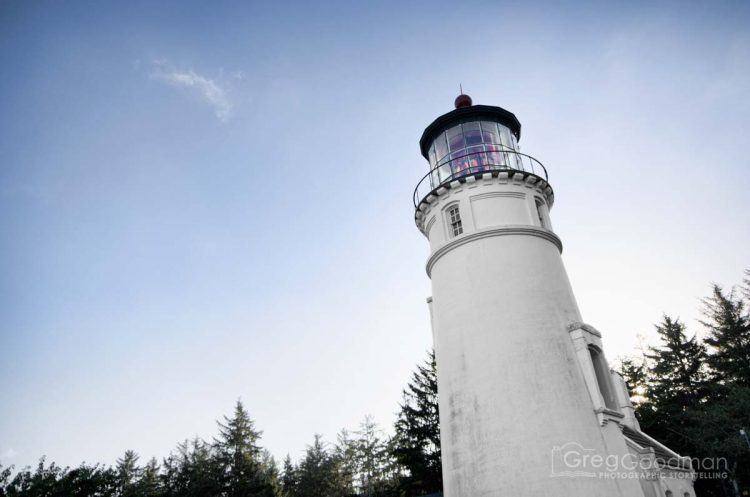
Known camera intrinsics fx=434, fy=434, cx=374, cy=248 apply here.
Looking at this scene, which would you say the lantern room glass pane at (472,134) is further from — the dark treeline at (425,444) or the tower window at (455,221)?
the dark treeline at (425,444)

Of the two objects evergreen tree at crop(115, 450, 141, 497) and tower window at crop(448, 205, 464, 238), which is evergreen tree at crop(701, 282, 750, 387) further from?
evergreen tree at crop(115, 450, 141, 497)

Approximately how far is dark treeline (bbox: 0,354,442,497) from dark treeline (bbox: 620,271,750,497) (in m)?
13.8

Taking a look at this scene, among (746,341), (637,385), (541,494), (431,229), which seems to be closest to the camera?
(541,494)

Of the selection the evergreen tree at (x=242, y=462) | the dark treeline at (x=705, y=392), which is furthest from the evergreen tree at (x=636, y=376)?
the evergreen tree at (x=242, y=462)

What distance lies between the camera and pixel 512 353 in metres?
10.8

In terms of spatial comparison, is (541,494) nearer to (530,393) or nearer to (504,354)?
(530,393)

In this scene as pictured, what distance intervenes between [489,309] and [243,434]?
3771 centimetres

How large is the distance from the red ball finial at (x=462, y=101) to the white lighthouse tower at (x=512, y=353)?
0.76 metres

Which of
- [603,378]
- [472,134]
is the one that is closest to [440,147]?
[472,134]

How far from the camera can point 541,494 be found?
9219mm

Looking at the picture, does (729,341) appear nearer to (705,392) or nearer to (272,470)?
(705,392)

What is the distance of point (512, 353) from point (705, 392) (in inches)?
1132

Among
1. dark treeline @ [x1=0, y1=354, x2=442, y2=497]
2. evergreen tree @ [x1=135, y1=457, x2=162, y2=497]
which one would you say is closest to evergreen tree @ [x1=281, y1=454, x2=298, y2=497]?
dark treeline @ [x1=0, y1=354, x2=442, y2=497]

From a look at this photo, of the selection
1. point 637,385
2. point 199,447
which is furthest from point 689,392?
point 199,447
